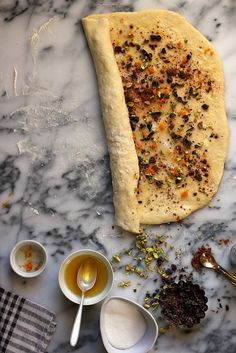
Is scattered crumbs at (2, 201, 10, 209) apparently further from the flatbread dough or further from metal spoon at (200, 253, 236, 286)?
metal spoon at (200, 253, 236, 286)

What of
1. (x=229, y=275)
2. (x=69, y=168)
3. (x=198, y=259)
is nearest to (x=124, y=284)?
(x=198, y=259)

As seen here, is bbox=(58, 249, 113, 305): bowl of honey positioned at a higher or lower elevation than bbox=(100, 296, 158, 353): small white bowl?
higher

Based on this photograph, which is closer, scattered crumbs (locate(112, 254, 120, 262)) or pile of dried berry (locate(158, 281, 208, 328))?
pile of dried berry (locate(158, 281, 208, 328))

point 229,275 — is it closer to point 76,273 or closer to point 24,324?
point 76,273

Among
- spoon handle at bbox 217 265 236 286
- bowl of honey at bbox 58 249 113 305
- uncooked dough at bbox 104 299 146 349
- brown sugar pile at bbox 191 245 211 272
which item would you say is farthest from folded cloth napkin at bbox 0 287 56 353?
spoon handle at bbox 217 265 236 286

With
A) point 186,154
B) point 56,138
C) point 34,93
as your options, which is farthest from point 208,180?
point 34,93

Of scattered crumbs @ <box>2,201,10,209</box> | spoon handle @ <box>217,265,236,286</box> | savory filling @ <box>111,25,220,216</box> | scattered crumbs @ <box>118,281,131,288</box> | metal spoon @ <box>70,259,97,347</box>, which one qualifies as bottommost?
scattered crumbs @ <box>118,281,131,288</box>

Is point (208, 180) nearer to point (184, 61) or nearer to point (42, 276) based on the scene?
point (184, 61)

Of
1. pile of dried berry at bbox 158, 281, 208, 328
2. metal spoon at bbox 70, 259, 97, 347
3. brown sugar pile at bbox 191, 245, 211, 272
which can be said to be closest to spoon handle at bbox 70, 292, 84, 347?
metal spoon at bbox 70, 259, 97, 347
